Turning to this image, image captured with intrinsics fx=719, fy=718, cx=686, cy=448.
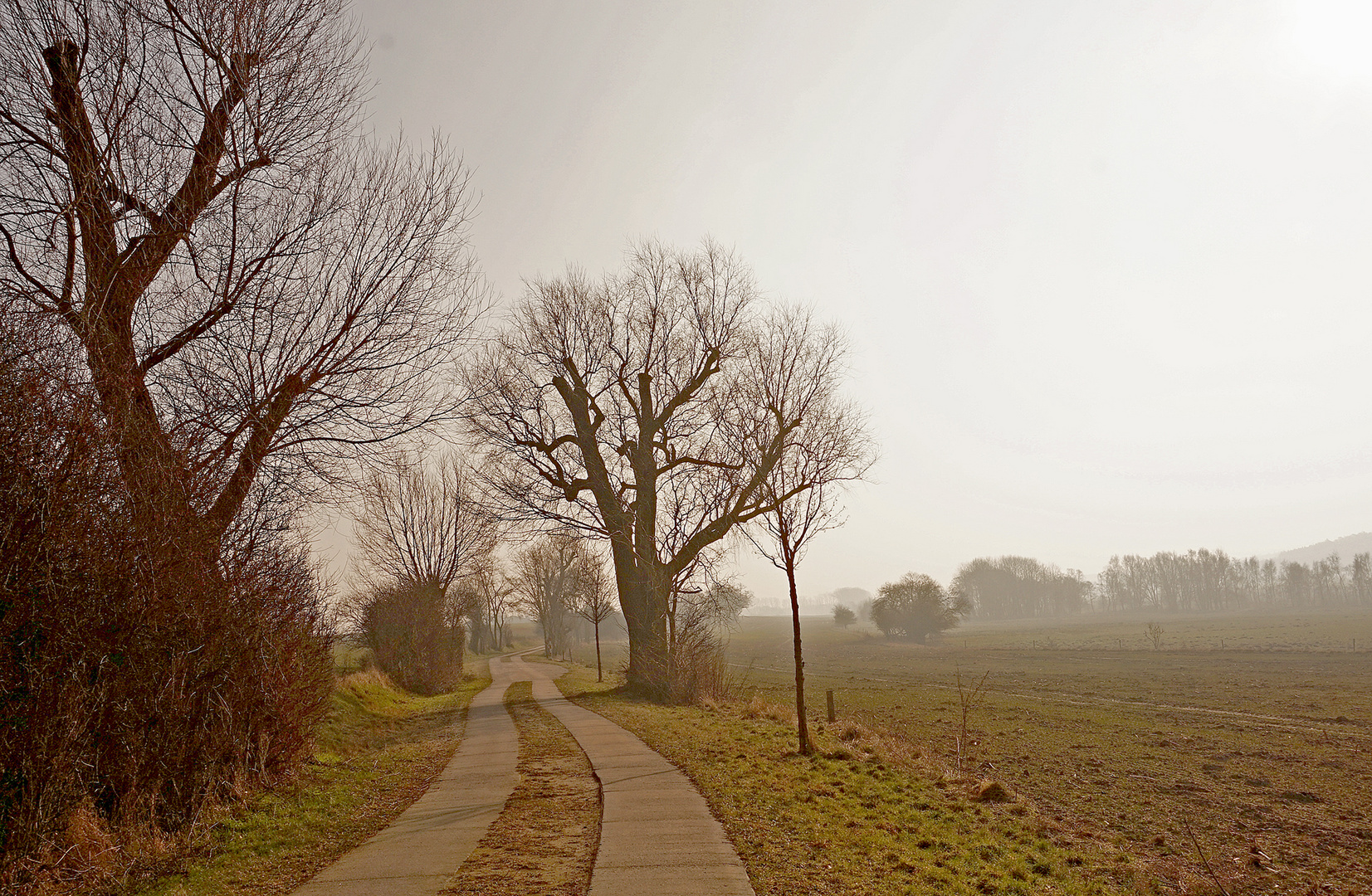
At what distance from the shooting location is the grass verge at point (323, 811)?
5.47m

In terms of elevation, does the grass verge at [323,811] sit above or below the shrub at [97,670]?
below

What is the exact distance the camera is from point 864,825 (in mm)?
7445

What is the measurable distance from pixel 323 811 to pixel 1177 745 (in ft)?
67.6

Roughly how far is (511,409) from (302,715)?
11.9 metres

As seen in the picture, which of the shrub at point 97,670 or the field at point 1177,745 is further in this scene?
the field at point 1177,745

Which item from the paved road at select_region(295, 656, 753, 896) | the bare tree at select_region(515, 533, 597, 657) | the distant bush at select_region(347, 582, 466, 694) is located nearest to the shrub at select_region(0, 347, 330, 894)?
the paved road at select_region(295, 656, 753, 896)

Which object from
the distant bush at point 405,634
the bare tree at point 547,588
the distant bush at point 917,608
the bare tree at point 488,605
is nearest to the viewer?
the distant bush at point 405,634

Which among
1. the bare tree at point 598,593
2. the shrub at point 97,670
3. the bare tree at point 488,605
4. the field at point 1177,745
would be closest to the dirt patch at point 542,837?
the shrub at point 97,670

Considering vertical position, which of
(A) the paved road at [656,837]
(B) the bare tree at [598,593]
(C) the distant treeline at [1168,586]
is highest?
(B) the bare tree at [598,593]

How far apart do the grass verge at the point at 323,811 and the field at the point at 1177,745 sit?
7.82 meters

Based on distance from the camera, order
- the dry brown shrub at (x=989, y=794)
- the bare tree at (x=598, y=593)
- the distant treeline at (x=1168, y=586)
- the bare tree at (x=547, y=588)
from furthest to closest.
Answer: the distant treeline at (x=1168, y=586) < the bare tree at (x=547, y=588) < the bare tree at (x=598, y=593) < the dry brown shrub at (x=989, y=794)

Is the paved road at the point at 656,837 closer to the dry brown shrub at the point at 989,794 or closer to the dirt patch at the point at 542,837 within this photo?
the dirt patch at the point at 542,837

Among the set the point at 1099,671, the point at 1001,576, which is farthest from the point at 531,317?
the point at 1001,576

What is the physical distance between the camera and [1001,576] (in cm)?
16100
